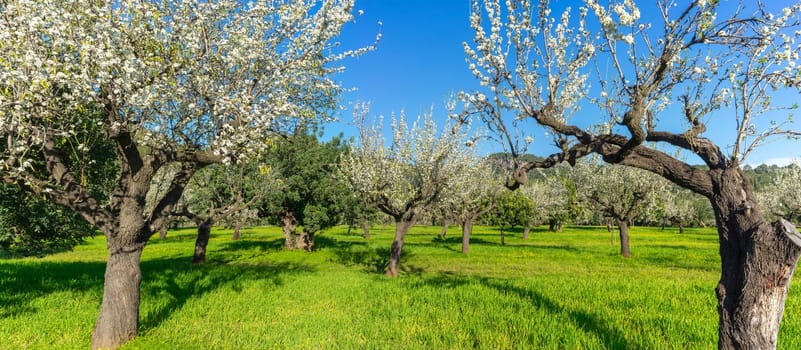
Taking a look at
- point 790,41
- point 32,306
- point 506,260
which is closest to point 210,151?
point 32,306

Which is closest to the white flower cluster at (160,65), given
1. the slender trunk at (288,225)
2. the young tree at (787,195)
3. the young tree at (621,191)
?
the slender trunk at (288,225)

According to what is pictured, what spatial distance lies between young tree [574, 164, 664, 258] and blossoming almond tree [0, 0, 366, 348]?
99.3 ft

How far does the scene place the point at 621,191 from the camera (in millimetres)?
33188

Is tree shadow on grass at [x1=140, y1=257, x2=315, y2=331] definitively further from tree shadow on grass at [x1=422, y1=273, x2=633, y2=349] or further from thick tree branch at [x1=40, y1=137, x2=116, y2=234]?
tree shadow on grass at [x1=422, y1=273, x2=633, y2=349]

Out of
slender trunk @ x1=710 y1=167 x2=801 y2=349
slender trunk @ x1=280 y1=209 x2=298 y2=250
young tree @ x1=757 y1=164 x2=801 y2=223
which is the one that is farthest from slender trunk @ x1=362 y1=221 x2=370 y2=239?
young tree @ x1=757 y1=164 x2=801 y2=223

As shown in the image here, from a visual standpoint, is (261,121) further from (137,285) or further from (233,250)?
(233,250)

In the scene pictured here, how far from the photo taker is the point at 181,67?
808 cm

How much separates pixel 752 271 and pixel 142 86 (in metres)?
10.5

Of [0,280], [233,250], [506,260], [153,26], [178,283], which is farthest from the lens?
[233,250]

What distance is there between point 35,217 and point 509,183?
18.9 meters

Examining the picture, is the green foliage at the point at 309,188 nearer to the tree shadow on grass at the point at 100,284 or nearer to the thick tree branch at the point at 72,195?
the tree shadow on grass at the point at 100,284

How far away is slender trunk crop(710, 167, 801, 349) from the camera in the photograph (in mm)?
5176

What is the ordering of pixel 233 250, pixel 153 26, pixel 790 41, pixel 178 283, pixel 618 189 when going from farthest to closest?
1. pixel 233 250
2. pixel 618 189
3. pixel 178 283
4. pixel 153 26
5. pixel 790 41

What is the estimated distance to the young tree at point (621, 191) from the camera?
1273 inches
